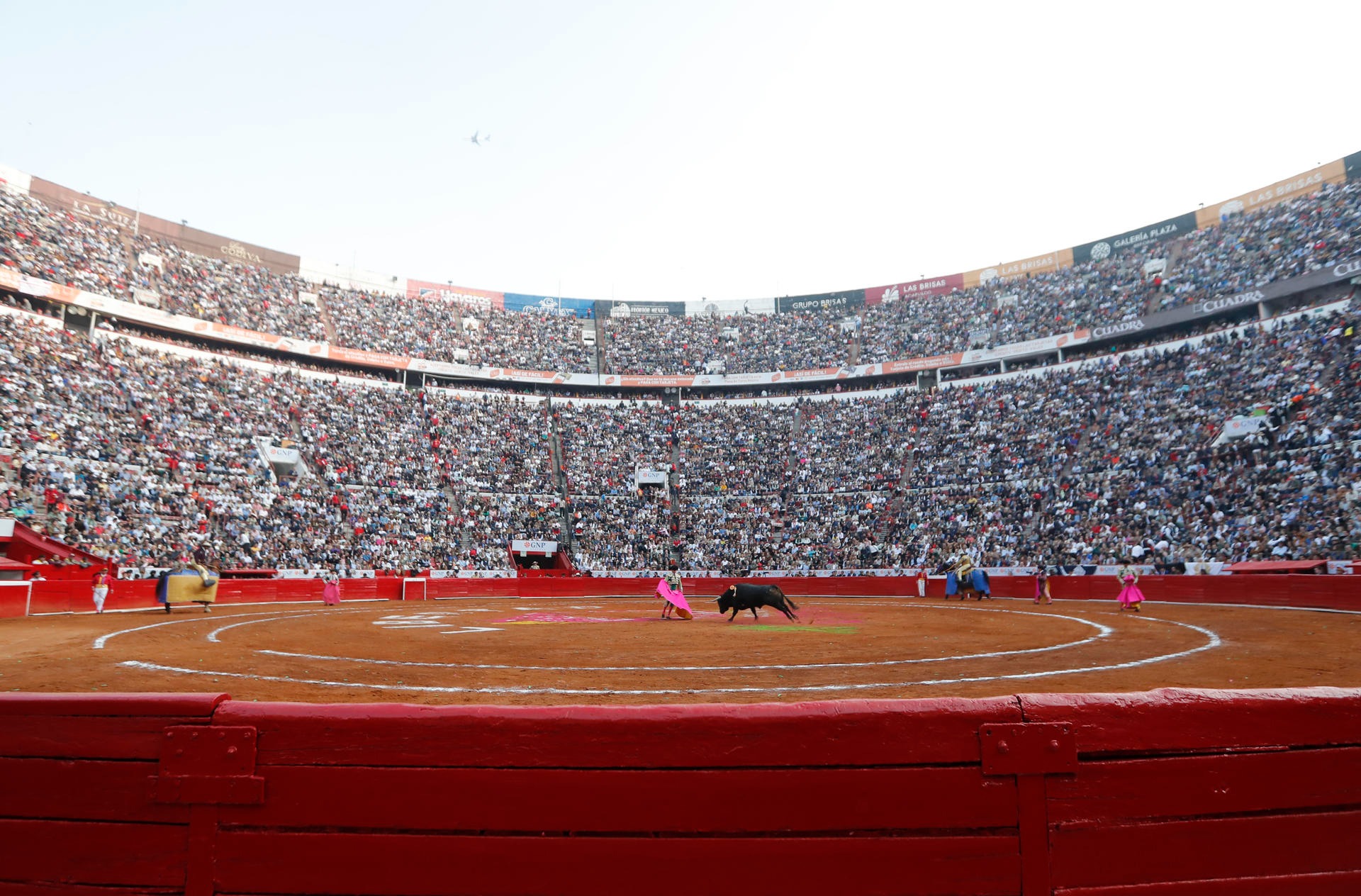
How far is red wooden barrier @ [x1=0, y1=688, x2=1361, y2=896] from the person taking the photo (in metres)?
2.89

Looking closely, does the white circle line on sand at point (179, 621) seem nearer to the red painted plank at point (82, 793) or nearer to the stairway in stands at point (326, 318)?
the red painted plank at point (82, 793)

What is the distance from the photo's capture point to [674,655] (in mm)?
13625

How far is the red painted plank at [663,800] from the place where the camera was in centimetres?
290

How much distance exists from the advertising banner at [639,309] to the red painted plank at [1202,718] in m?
72.1

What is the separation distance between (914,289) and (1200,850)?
7006 cm

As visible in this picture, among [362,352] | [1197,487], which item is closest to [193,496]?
[362,352]

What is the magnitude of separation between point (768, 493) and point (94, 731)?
5154 cm

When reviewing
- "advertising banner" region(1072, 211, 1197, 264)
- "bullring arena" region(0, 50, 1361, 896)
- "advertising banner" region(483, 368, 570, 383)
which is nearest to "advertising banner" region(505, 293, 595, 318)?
"bullring arena" region(0, 50, 1361, 896)

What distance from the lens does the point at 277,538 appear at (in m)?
39.8

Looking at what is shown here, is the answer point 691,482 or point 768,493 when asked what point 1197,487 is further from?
point 691,482

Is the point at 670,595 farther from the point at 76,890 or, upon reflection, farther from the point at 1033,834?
the point at 1033,834

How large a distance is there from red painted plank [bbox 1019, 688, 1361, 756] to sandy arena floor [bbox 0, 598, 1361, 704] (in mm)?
5981

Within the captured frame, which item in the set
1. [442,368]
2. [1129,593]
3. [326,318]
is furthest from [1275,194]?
[326,318]

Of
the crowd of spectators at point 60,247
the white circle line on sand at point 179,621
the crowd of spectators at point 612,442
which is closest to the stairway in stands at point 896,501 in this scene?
the crowd of spectators at point 612,442
